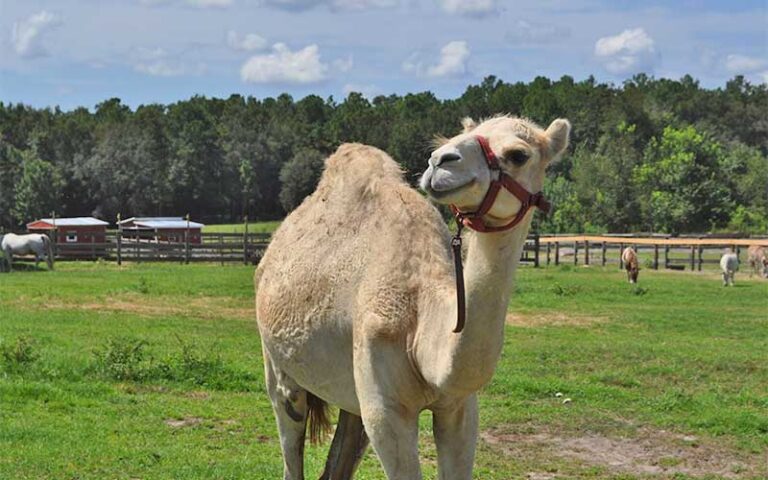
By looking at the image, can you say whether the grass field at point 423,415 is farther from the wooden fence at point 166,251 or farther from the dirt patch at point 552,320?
the wooden fence at point 166,251

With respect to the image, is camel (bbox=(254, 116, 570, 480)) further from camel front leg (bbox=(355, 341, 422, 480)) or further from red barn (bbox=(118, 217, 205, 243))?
red barn (bbox=(118, 217, 205, 243))

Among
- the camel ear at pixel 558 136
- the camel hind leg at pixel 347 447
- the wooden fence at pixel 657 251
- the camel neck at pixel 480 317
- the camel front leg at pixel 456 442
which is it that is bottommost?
the wooden fence at pixel 657 251

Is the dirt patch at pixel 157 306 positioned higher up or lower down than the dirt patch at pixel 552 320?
higher up

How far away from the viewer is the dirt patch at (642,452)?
8.25 metres

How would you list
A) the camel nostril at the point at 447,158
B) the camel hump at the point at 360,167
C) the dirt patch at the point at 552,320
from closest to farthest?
the camel nostril at the point at 447,158 → the camel hump at the point at 360,167 → the dirt patch at the point at 552,320

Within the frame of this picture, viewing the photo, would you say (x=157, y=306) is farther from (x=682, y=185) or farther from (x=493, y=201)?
(x=682, y=185)

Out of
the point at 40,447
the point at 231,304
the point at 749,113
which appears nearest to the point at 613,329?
the point at 231,304

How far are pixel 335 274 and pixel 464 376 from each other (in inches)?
48.2

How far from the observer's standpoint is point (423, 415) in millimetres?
9773

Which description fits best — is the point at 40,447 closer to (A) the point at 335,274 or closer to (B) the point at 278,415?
(B) the point at 278,415

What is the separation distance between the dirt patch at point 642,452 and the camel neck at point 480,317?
13.0 ft

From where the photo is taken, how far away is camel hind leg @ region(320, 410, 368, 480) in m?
5.92

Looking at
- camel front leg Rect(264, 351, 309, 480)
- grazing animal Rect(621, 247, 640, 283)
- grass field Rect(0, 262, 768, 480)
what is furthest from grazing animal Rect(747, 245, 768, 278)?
camel front leg Rect(264, 351, 309, 480)

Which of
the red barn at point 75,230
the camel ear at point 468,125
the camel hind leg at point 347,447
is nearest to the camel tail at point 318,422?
the camel hind leg at point 347,447
